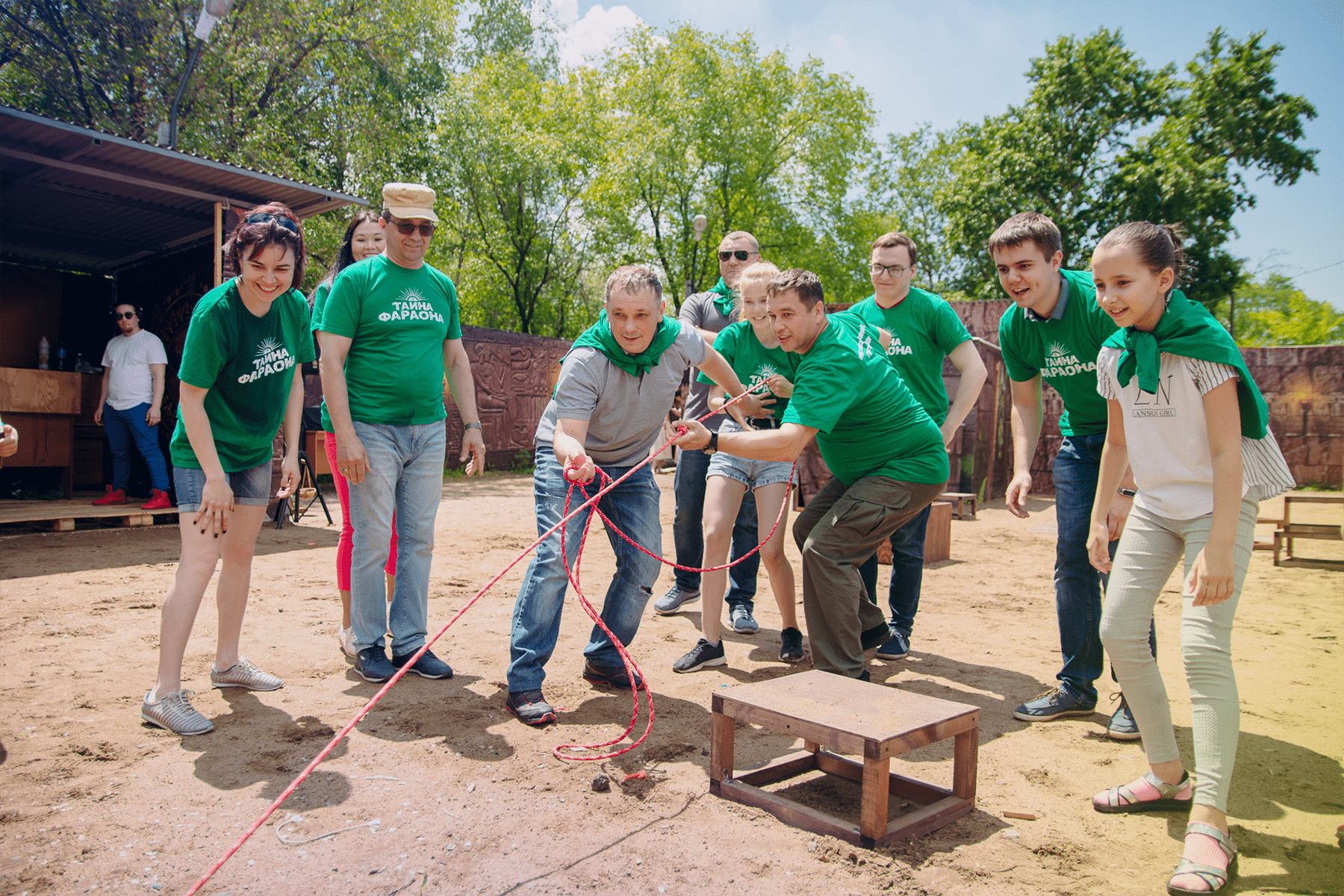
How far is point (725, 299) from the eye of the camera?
16.9ft

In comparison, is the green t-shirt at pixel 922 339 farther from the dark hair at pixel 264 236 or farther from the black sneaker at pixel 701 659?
the dark hair at pixel 264 236

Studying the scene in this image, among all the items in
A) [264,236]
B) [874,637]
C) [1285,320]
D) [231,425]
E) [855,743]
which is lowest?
[874,637]

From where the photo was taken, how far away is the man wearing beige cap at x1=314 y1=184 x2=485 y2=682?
145 inches

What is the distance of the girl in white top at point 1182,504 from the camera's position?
91.1 inches

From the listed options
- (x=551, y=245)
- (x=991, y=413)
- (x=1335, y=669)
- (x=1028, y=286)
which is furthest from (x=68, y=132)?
(x=551, y=245)

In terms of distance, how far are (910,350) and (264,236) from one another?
2996 millimetres

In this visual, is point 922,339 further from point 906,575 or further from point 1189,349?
point 1189,349

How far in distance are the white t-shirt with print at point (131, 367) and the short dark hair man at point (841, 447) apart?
711 centimetres

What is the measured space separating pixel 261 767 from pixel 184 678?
123 cm

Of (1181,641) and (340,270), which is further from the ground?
(340,270)

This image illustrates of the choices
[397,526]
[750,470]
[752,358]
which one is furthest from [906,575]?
[397,526]

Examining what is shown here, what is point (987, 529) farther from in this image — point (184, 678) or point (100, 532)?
point (100, 532)

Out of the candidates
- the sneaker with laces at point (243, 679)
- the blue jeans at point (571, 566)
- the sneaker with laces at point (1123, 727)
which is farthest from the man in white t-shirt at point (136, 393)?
the sneaker with laces at point (1123, 727)

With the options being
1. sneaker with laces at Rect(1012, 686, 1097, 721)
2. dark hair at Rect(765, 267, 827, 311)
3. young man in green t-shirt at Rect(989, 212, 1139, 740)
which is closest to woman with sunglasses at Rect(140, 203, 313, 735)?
dark hair at Rect(765, 267, 827, 311)
